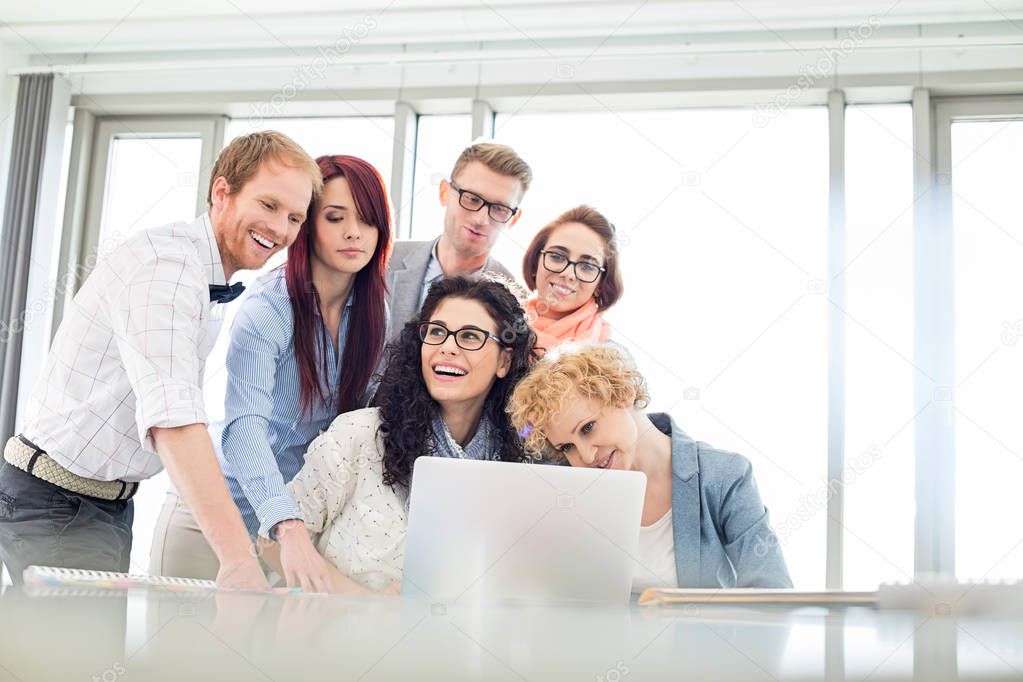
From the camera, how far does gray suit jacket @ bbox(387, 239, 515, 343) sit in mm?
2402

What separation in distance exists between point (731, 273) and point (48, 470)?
2.51 metres

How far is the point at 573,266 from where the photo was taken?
2428mm

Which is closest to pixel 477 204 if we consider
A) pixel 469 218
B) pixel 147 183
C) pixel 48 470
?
pixel 469 218

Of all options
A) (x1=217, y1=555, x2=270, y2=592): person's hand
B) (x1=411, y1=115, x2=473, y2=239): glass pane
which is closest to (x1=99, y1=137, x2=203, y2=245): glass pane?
(x1=411, y1=115, x2=473, y2=239): glass pane

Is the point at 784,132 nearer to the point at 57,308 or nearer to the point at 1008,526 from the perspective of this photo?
the point at 1008,526

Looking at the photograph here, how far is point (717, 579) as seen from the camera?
6.16 feet

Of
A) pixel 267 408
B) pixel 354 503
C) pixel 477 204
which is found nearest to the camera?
pixel 354 503

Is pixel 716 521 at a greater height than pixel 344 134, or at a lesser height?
lesser

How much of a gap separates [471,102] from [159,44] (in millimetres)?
1383

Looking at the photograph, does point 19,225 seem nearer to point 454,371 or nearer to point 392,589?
point 454,371

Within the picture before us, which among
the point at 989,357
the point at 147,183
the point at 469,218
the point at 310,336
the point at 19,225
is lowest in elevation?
the point at 310,336

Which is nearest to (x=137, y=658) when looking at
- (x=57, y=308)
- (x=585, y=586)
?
(x=585, y=586)

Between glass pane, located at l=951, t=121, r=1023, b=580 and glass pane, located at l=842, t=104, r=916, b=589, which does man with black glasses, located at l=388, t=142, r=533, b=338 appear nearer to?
glass pane, located at l=842, t=104, r=916, b=589

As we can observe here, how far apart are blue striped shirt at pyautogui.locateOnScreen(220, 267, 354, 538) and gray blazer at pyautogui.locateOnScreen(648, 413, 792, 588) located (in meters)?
0.77
